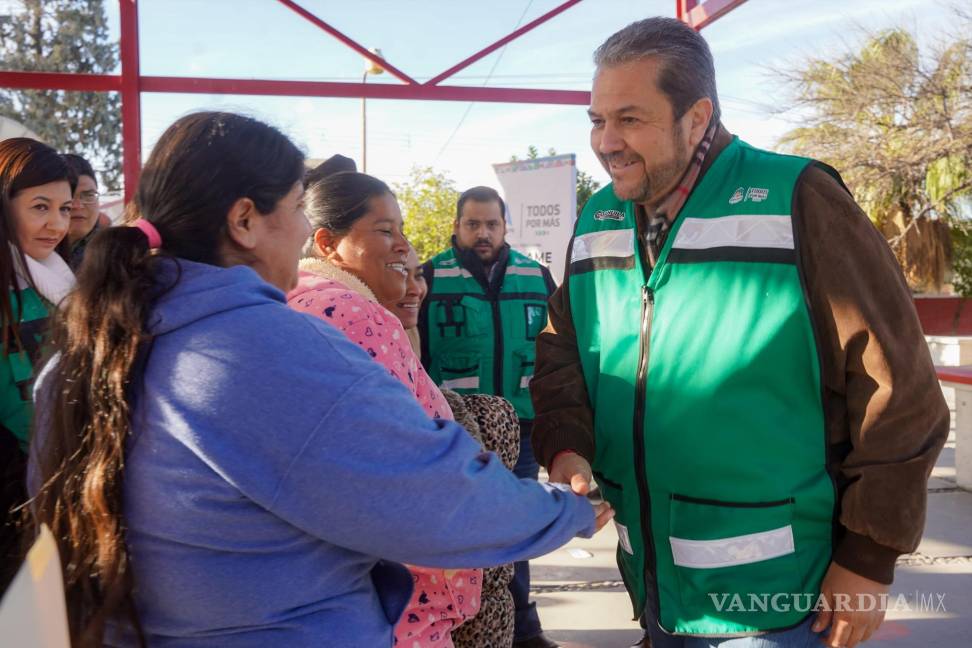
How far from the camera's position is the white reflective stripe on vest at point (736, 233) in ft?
5.16

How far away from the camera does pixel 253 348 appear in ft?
3.41

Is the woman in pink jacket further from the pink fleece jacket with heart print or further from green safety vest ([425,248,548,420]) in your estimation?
green safety vest ([425,248,548,420])

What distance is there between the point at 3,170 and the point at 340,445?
2285 millimetres

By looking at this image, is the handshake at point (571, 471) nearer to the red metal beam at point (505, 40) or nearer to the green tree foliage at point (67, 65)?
the red metal beam at point (505, 40)

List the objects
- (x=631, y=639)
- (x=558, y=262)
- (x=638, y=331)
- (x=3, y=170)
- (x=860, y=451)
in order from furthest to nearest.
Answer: (x=558, y=262)
(x=631, y=639)
(x=3, y=170)
(x=638, y=331)
(x=860, y=451)

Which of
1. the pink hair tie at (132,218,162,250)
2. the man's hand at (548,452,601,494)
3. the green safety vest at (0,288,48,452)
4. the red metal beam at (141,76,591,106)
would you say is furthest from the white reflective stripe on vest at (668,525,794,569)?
the red metal beam at (141,76,591,106)

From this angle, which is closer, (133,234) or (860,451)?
(133,234)

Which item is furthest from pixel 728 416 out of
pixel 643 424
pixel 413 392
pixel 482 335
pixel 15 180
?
pixel 482 335

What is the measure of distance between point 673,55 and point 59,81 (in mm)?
4994

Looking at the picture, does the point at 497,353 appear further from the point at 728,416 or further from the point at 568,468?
the point at 728,416

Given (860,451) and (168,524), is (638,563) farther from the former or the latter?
(168,524)

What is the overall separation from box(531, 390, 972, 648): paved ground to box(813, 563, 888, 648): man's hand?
2067mm

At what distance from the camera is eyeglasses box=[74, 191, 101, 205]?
12.6 feet

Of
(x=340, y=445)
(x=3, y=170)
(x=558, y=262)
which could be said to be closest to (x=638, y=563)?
(x=340, y=445)
